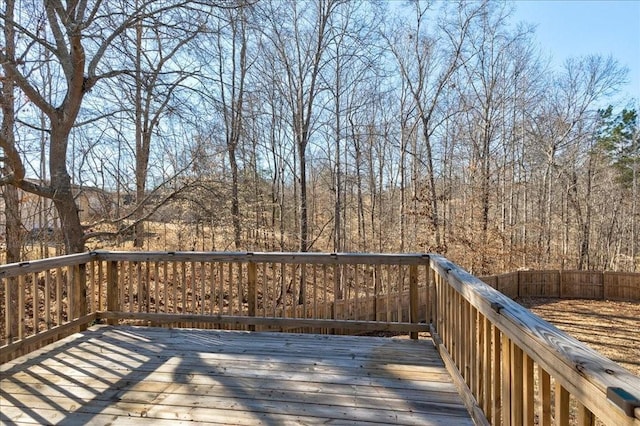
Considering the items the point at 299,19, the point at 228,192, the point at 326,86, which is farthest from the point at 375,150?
the point at 228,192

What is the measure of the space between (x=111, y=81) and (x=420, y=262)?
510 centimetres

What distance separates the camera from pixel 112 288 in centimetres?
392

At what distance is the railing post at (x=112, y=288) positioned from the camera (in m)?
3.93

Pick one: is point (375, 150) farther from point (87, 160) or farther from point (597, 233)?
point (597, 233)

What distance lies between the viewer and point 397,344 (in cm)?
333

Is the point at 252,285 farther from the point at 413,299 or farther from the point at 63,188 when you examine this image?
the point at 63,188

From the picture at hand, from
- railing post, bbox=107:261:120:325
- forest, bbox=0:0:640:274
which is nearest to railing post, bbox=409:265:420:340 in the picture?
railing post, bbox=107:261:120:325

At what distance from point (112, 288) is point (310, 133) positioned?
7209 millimetres

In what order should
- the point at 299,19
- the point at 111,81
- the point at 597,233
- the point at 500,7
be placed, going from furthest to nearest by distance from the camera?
the point at 597,233 < the point at 500,7 < the point at 299,19 < the point at 111,81

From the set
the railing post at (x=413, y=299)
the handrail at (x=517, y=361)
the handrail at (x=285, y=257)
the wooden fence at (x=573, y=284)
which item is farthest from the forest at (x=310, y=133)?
the handrail at (x=517, y=361)

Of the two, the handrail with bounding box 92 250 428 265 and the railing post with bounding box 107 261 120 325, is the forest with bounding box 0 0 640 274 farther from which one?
the handrail with bounding box 92 250 428 265

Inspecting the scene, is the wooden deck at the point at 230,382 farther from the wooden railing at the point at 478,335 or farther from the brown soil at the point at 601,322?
the brown soil at the point at 601,322

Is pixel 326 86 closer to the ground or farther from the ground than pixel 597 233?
farther from the ground

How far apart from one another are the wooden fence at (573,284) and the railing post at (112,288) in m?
9.69
